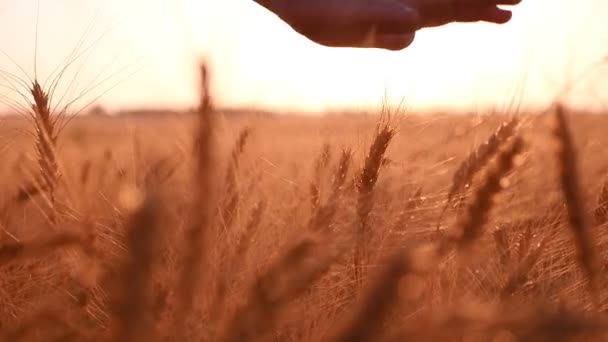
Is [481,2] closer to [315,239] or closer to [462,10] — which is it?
[462,10]

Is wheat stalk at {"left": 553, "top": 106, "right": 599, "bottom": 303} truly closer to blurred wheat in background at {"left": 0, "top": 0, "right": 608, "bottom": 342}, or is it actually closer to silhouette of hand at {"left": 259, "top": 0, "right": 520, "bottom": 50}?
blurred wheat in background at {"left": 0, "top": 0, "right": 608, "bottom": 342}

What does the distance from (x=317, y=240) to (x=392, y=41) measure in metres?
1.11

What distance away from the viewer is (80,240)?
21.1 inches

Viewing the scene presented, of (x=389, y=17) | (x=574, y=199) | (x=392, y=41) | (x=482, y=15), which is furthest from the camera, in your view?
(x=482, y=15)

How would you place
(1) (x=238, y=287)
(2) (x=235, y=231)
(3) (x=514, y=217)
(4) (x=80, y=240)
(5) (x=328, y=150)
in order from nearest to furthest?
(4) (x=80, y=240), (1) (x=238, y=287), (2) (x=235, y=231), (3) (x=514, y=217), (5) (x=328, y=150)

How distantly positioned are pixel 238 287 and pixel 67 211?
27 cm

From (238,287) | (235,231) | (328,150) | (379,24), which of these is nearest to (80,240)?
(238,287)

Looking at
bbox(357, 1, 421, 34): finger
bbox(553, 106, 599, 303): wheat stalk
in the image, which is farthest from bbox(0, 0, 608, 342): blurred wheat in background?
bbox(357, 1, 421, 34): finger

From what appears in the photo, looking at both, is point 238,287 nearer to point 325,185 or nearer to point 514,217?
point 325,185

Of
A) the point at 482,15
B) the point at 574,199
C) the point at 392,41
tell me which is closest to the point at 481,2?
the point at 482,15

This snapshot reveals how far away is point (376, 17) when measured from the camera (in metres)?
1.49

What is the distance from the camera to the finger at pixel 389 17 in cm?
148

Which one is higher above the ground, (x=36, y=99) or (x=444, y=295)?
(x=36, y=99)

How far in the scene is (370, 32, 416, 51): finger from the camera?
1588 millimetres
